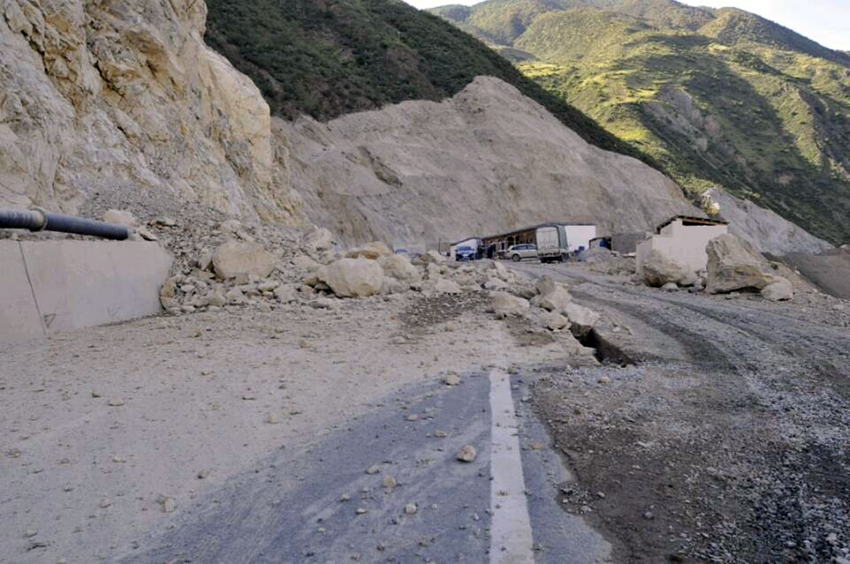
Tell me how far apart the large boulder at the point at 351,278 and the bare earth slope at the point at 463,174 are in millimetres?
27787

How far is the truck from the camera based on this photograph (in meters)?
38.0

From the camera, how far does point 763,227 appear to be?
56375mm

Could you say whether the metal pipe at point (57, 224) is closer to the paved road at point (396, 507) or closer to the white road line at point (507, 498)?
the paved road at point (396, 507)

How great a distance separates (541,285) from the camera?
1142cm

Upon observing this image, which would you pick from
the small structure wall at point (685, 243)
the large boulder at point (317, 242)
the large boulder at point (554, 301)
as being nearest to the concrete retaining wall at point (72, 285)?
the large boulder at point (317, 242)

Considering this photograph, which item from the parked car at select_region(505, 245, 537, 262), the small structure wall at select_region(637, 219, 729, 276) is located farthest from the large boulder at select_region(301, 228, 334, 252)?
the parked car at select_region(505, 245, 537, 262)

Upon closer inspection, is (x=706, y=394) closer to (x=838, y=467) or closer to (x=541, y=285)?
(x=838, y=467)

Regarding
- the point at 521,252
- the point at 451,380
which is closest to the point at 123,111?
the point at 451,380

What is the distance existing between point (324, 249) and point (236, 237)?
2.64m

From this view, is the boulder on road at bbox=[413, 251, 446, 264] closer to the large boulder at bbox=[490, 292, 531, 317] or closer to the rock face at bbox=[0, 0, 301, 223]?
the large boulder at bbox=[490, 292, 531, 317]

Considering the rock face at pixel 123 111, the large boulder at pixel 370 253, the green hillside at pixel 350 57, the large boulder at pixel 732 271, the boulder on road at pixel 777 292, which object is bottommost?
the boulder on road at pixel 777 292

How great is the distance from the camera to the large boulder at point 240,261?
11031 millimetres

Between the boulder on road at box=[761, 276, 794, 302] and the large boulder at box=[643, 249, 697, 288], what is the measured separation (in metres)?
2.94

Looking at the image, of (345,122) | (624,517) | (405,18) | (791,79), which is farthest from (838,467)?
(791,79)
